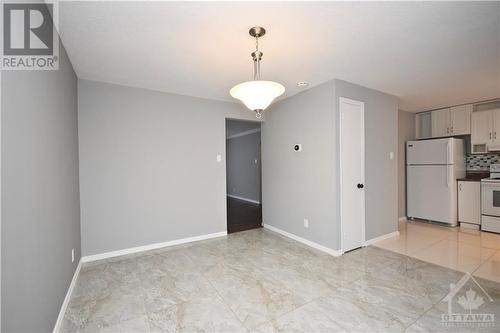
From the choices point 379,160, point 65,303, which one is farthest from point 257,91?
point 379,160

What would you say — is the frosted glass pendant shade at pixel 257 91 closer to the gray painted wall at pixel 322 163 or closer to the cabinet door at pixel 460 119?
the gray painted wall at pixel 322 163

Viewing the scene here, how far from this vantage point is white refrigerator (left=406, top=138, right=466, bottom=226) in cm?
420

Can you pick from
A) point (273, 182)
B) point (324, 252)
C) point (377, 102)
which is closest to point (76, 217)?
point (273, 182)

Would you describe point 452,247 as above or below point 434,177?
below

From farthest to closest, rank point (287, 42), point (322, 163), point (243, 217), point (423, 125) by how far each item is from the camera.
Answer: point (243, 217), point (423, 125), point (322, 163), point (287, 42)

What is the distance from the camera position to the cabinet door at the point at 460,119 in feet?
13.9

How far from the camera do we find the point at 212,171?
380cm

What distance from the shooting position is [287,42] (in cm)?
205

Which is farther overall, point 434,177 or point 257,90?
point 434,177

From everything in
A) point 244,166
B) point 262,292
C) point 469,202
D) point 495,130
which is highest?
point 495,130

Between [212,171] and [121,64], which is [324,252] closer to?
[212,171]

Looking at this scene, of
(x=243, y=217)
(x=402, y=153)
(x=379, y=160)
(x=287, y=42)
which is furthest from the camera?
(x=243, y=217)

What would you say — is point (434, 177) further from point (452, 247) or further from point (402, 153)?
point (452, 247)

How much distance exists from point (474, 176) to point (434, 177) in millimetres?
840
